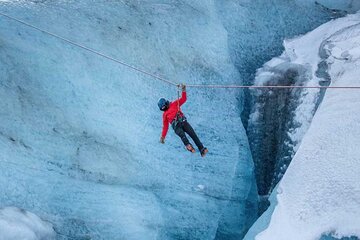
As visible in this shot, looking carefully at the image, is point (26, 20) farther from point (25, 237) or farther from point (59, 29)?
point (25, 237)

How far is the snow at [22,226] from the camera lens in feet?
16.7

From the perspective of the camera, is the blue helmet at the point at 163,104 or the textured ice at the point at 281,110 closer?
the blue helmet at the point at 163,104

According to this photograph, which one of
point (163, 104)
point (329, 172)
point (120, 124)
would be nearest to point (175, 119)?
point (163, 104)

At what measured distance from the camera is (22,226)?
520cm

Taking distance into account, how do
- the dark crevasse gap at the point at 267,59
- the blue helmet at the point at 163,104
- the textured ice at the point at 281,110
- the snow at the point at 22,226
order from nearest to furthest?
the snow at the point at 22,226 → the blue helmet at the point at 163,104 → the textured ice at the point at 281,110 → the dark crevasse gap at the point at 267,59

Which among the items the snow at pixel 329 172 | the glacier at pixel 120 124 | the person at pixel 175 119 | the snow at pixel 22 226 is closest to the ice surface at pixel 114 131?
the glacier at pixel 120 124

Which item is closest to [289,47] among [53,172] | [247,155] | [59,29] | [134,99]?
[247,155]

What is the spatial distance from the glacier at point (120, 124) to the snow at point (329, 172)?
898 millimetres

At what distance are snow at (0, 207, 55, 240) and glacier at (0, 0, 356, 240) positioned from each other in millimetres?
119

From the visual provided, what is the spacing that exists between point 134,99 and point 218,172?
1402mm

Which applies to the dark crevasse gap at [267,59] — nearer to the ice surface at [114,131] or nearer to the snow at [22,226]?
the ice surface at [114,131]

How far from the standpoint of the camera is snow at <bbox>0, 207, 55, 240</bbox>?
16.7ft

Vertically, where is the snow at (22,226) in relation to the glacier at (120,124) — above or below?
below

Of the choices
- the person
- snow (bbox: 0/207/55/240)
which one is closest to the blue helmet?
the person
